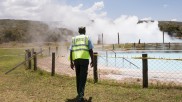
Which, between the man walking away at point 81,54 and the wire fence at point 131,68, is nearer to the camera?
the man walking away at point 81,54

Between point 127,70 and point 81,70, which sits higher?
point 81,70

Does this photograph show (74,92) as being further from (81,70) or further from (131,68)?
(131,68)

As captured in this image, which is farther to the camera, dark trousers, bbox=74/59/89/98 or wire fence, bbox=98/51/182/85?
wire fence, bbox=98/51/182/85

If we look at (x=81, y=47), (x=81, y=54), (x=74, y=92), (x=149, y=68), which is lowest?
(x=149, y=68)

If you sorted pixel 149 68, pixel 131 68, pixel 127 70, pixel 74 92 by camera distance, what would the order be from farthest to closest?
pixel 149 68 → pixel 131 68 → pixel 127 70 → pixel 74 92

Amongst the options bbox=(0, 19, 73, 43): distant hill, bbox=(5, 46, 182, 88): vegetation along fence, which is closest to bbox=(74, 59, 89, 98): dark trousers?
Result: bbox=(5, 46, 182, 88): vegetation along fence

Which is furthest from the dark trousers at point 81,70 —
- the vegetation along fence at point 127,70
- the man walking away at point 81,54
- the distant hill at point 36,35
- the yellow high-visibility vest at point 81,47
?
the distant hill at point 36,35

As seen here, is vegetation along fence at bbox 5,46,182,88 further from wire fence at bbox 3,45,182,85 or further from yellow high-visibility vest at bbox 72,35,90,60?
yellow high-visibility vest at bbox 72,35,90,60

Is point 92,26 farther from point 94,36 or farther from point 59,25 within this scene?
point 59,25

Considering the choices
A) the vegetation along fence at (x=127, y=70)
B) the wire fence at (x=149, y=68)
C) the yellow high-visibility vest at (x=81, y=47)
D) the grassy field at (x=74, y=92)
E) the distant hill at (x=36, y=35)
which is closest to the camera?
the yellow high-visibility vest at (x=81, y=47)

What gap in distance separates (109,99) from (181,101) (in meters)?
1.96

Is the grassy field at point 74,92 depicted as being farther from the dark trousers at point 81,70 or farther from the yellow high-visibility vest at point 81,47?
the yellow high-visibility vest at point 81,47

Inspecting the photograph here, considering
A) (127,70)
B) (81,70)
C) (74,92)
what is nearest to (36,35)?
(127,70)

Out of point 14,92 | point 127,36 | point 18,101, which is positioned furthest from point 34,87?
point 127,36
